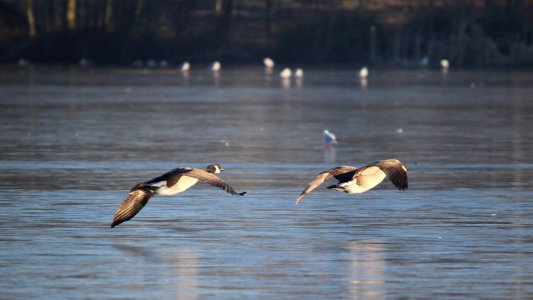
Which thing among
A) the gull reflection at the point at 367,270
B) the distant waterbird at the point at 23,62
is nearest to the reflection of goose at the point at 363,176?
the gull reflection at the point at 367,270

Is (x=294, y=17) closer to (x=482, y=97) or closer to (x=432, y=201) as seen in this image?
(x=482, y=97)

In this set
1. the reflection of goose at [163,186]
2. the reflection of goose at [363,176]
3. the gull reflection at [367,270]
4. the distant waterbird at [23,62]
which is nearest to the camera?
the gull reflection at [367,270]

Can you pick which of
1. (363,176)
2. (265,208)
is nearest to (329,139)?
(265,208)

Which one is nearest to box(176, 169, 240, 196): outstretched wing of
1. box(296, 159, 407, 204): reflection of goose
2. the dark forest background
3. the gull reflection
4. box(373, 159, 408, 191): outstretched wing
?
box(296, 159, 407, 204): reflection of goose

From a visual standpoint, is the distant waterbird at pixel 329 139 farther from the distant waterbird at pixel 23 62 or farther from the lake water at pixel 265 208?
the distant waterbird at pixel 23 62

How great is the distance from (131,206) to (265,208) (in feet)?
6.74

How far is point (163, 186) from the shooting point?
36.3 ft

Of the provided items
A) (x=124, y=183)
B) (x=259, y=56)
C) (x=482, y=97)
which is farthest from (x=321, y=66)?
(x=124, y=183)

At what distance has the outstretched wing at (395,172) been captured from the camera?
11.4 metres

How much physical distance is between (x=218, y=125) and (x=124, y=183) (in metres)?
9.53

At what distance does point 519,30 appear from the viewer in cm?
6209

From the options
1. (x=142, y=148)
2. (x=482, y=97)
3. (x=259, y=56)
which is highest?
(x=142, y=148)

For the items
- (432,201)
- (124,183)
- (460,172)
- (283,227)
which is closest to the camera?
(283,227)

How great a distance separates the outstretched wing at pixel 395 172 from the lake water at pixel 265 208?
1.40 feet
